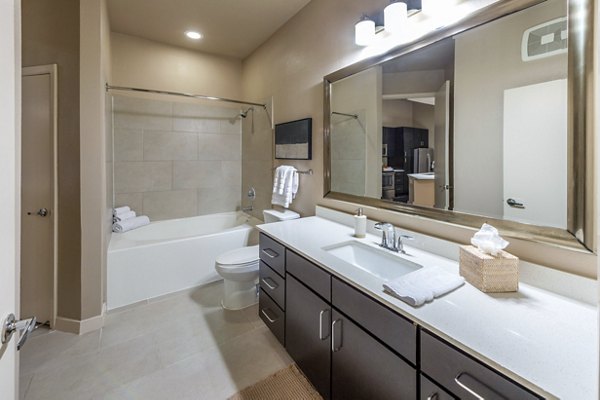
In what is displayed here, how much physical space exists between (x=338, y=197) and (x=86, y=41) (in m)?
2.12

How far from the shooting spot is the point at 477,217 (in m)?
1.26

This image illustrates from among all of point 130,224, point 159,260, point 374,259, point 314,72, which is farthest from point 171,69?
point 374,259

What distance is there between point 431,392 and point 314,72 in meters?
2.25

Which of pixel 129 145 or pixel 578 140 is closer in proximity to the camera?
pixel 578 140

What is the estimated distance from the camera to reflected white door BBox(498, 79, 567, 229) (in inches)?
39.4

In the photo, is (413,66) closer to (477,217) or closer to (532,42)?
(532,42)

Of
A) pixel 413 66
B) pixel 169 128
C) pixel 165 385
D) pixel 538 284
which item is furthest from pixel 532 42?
pixel 169 128

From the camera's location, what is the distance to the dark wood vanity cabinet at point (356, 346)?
2.49 ft

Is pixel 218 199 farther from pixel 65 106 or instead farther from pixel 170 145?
pixel 65 106

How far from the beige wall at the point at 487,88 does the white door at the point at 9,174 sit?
1.59 meters

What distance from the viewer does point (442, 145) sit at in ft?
4.67

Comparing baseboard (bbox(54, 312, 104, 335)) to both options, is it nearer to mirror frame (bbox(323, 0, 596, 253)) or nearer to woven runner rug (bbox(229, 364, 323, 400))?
woven runner rug (bbox(229, 364, 323, 400))

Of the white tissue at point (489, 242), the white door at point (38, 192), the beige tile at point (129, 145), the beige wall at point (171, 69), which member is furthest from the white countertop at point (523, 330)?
the beige wall at point (171, 69)

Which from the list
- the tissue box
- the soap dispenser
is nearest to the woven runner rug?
the soap dispenser
